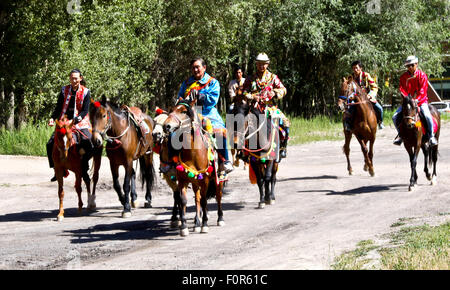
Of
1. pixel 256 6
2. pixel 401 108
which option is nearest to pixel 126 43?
pixel 256 6

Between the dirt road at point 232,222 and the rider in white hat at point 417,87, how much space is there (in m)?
1.39

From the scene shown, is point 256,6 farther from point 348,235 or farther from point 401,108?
point 348,235

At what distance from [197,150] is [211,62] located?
29.1 metres

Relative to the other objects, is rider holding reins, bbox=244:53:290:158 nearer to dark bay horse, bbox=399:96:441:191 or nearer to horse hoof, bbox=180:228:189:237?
dark bay horse, bbox=399:96:441:191

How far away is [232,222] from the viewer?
12609 millimetres

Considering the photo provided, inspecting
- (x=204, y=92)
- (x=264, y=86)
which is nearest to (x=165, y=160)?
(x=204, y=92)

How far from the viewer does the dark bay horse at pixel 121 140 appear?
1330cm

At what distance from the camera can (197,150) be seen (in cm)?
1120

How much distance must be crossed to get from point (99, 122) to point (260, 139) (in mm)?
3093

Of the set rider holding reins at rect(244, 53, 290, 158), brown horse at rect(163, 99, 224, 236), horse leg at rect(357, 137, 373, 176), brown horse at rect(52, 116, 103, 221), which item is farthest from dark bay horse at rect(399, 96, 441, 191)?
brown horse at rect(52, 116, 103, 221)

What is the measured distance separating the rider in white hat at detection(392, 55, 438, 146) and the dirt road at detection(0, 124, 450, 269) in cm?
139

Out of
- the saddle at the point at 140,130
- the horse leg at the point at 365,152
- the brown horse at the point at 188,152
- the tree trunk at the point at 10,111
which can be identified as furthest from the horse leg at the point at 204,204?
the tree trunk at the point at 10,111

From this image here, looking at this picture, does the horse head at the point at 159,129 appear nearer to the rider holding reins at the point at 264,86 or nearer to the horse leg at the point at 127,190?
the horse leg at the point at 127,190

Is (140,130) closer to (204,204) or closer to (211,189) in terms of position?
(211,189)
